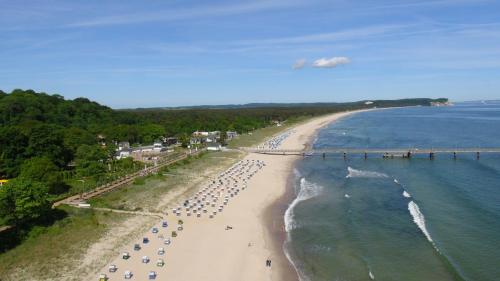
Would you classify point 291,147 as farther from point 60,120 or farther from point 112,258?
point 112,258

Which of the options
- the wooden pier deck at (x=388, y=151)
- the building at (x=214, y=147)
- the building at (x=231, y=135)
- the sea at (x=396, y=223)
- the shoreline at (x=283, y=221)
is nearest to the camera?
the shoreline at (x=283, y=221)

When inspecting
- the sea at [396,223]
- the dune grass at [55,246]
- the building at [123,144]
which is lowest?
the sea at [396,223]

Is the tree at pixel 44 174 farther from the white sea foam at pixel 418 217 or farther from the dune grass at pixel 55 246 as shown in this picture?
the white sea foam at pixel 418 217

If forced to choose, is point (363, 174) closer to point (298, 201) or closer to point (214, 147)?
point (298, 201)

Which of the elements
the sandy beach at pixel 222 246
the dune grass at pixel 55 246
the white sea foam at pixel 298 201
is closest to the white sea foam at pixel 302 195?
the white sea foam at pixel 298 201

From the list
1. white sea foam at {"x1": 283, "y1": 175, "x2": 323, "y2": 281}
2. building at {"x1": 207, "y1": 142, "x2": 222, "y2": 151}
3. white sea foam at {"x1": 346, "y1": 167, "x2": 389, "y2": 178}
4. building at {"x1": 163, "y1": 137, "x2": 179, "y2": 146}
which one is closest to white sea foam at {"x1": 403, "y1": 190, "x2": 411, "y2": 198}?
white sea foam at {"x1": 283, "y1": 175, "x2": 323, "y2": 281}

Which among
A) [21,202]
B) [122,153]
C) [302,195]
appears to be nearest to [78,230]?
[21,202]

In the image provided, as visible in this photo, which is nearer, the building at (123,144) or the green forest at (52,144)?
the green forest at (52,144)

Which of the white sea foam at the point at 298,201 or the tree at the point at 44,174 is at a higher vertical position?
the tree at the point at 44,174
